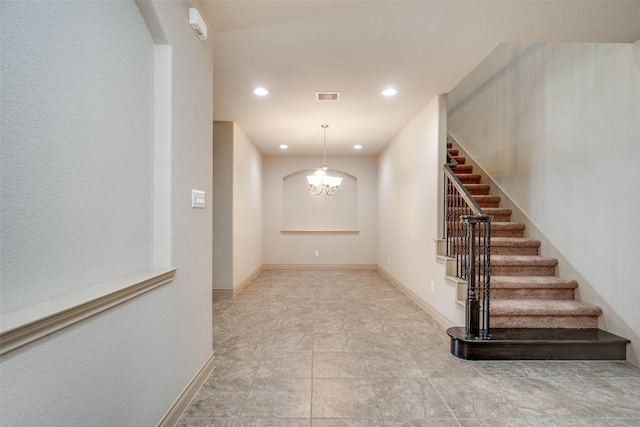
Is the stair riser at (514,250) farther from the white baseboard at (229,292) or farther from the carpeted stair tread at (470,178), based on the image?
the white baseboard at (229,292)

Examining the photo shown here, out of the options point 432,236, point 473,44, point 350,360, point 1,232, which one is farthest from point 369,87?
point 1,232

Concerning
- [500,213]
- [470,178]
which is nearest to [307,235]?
[470,178]

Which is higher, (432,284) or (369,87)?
(369,87)

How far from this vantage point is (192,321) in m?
1.92

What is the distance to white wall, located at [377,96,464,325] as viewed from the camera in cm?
351

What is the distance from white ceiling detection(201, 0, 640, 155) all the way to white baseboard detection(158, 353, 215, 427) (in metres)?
2.50

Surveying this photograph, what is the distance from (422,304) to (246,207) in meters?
3.32

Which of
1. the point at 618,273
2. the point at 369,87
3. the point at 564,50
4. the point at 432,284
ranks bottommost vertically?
the point at 432,284

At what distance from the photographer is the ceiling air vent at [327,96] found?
3402 millimetres

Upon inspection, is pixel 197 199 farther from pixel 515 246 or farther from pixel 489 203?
pixel 489 203

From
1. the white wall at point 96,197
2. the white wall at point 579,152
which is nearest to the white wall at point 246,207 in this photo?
the white wall at point 96,197

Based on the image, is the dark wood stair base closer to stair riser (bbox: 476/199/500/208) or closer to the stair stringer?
the stair stringer

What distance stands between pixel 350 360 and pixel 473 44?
2.83 m

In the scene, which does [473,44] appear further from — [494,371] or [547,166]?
[494,371]
